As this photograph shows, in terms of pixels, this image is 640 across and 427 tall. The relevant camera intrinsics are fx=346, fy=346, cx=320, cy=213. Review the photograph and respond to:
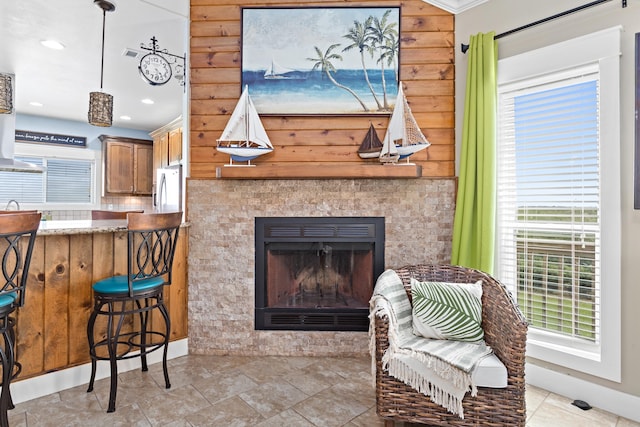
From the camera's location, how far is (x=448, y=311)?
6.10 ft

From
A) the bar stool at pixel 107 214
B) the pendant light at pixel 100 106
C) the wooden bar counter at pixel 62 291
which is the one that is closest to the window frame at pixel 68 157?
the bar stool at pixel 107 214

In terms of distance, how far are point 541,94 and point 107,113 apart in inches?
124

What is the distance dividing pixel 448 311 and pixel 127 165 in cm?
574

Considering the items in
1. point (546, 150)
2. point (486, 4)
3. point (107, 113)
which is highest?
point (486, 4)

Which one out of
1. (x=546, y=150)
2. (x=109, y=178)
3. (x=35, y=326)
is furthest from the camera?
(x=109, y=178)

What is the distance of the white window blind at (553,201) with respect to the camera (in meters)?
2.09

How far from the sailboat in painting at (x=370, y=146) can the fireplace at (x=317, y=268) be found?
1.59ft

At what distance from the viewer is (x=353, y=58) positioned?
266 centimetres

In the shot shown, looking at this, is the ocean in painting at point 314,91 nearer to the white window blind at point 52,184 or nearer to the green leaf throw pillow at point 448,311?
the green leaf throw pillow at point 448,311

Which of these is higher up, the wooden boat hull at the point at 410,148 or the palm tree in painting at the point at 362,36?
the palm tree in painting at the point at 362,36

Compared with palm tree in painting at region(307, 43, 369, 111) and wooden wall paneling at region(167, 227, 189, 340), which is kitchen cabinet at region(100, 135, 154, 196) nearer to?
wooden wall paneling at region(167, 227, 189, 340)

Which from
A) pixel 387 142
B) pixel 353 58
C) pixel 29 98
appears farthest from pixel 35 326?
pixel 29 98

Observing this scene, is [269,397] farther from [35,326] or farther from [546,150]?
[546,150]

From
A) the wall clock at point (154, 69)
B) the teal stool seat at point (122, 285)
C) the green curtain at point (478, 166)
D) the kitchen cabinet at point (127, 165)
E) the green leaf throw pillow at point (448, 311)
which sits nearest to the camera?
the green leaf throw pillow at point (448, 311)
